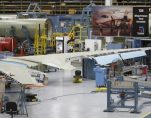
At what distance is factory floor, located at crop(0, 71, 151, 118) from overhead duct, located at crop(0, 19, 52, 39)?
12369mm

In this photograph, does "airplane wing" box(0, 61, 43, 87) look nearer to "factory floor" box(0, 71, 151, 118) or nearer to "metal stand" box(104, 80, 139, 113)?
"factory floor" box(0, 71, 151, 118)

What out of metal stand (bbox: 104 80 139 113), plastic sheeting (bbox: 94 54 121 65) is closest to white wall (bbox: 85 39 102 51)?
plastic sheeting (bbox: 94 54 121 65)

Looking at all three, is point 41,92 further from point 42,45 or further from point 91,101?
point 42,45

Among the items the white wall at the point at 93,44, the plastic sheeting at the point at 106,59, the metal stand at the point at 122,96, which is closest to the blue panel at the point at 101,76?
the plastic sheeting at the point at 106,59

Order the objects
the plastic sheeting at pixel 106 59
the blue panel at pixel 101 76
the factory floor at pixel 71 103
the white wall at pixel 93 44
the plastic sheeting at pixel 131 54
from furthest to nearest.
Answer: the white wall at pixel 93 44 → the plastic sheeting at pixel 131 54 → the plastic sheeting at pixel 106 59 → the blue panel at pixel 101 76 → the factory floor at pixel 71 103

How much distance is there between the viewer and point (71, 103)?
17.3 metres

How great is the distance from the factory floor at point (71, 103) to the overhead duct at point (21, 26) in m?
12.4

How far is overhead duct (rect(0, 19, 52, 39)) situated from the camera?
113 ft

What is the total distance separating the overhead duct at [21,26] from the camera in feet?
113

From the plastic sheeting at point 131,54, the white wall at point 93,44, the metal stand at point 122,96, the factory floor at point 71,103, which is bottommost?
the factory floor at point 71,103

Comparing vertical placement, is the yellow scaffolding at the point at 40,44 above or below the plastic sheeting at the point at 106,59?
above

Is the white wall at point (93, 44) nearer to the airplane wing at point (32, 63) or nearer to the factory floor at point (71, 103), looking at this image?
the airplane wing at point (32, 63)

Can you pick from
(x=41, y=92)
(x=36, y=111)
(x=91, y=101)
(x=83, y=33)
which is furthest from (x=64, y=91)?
(x=83, y=33)

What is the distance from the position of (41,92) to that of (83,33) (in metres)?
17.3
